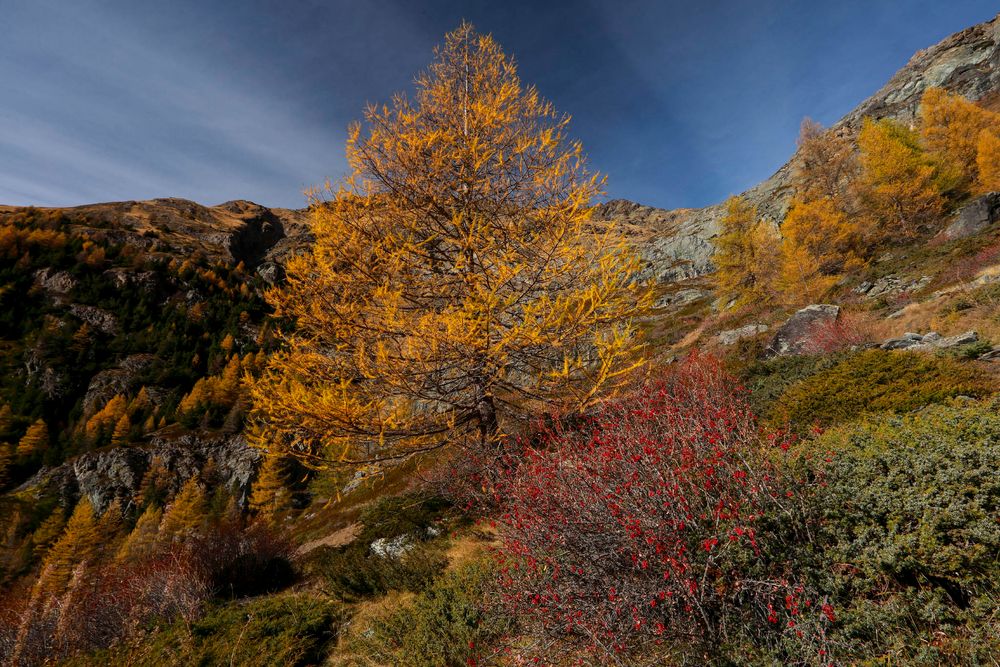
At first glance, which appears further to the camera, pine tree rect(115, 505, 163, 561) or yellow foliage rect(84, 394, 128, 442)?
yellow foliage rect(84, 394, 128, 442)

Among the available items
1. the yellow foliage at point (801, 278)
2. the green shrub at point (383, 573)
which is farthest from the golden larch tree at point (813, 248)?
the green shrub at point (383, 573)

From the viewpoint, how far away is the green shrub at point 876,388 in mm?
4688

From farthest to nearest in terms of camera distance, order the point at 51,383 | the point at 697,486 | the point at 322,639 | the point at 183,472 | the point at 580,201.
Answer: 1. the point at 51,383
2. the point at 183,472
3. the point at 580,201
4. the point at 322,639
5. the point at 697,486

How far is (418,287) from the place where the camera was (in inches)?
231

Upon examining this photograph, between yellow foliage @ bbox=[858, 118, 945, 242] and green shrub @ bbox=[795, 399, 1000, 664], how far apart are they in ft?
92.6

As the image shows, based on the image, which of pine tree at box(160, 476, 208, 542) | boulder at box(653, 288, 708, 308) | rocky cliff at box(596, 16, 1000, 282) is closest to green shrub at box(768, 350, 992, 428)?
rocky cliff at box(596, 16, 1000, 282)

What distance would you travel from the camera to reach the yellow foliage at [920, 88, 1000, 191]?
23.3 meters

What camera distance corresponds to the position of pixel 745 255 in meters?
26.2

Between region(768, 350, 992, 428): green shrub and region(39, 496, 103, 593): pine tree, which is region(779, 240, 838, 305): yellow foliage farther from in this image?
region(39, 496, 103, 593): pine tree

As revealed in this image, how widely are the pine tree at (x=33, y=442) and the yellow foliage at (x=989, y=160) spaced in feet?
377

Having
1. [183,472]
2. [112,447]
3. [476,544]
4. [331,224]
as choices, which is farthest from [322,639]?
[112,447]

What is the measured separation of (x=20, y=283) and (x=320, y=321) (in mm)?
134549

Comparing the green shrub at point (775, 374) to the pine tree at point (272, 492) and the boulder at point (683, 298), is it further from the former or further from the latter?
the pine tree at point (272, 492)

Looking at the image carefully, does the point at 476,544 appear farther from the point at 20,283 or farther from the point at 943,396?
the point at 20,283
